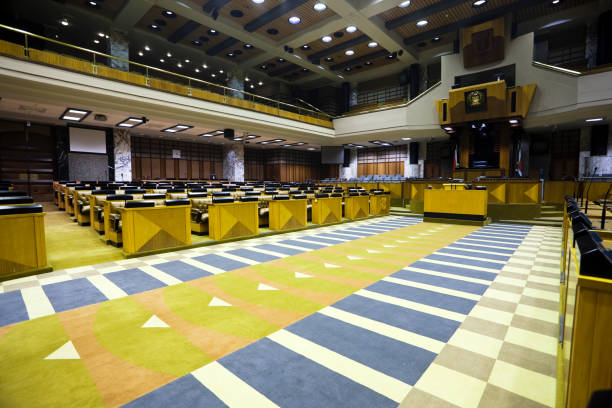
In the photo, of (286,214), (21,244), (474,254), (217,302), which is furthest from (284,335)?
(286,214)

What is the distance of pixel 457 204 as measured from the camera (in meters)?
7.08

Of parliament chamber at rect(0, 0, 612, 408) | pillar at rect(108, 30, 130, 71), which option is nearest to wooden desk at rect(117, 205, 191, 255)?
parliament chamber at rect(0, 0, 612, 408)

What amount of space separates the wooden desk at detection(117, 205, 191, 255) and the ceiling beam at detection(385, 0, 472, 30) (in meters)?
11.1

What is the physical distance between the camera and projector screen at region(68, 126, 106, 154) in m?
12.6

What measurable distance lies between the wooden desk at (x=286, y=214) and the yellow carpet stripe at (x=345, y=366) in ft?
13.1

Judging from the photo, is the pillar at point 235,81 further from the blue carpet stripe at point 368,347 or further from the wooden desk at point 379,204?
the blue carpet stripe at point 368,347

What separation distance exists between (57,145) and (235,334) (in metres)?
14.9

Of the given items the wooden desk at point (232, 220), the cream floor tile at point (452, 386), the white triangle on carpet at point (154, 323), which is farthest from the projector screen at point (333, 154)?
the cream floor tile at point (452, 386)

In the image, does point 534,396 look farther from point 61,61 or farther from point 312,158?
point 312,158

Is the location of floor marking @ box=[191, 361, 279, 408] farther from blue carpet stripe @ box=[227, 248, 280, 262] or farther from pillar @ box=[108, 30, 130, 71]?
pillar @ box=[108, 30, 130, 71]

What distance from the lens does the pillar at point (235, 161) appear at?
17828 millimetres

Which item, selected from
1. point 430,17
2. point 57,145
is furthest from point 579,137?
point 57,145

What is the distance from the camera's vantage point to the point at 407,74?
15680 mm

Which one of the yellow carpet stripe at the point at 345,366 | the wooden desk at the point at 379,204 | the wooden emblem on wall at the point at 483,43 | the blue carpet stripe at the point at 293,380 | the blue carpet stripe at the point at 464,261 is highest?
the wooden emblem on wall at the point at 483,43
